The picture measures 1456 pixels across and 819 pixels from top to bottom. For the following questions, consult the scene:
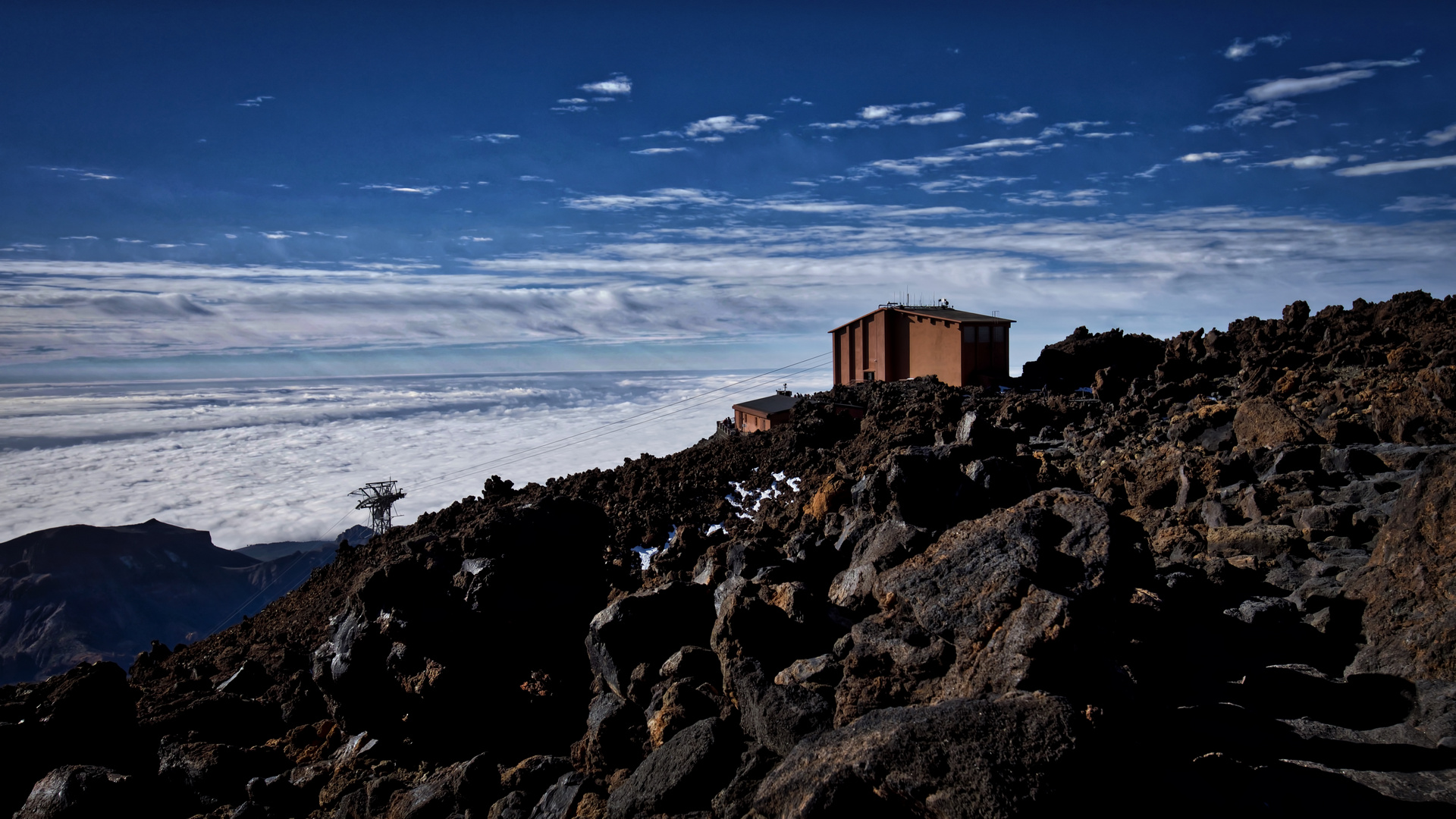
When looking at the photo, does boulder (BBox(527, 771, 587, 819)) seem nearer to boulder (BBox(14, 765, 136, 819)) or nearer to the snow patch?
boulder (BBox(14, 765, 136, 819))

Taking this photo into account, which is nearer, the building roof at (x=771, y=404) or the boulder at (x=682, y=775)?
the boulder at (x=682, y=775)

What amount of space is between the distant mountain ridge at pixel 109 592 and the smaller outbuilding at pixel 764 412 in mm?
99271

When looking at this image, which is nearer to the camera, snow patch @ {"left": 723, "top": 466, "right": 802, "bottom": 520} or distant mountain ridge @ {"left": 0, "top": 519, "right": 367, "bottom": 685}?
snow patch @ {"left": 723, "top": 466, "right": 802, "bottom": 520}

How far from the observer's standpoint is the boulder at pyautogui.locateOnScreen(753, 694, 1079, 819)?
3814mm

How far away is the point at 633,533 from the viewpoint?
16891mm

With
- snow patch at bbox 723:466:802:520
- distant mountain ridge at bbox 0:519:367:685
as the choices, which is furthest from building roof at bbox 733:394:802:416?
distant mountain ridge at bbox 0:519:367:685

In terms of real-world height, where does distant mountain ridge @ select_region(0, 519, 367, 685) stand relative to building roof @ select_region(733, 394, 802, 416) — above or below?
below

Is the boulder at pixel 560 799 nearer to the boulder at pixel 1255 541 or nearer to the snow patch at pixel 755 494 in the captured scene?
the boulder at pixel 1255 541

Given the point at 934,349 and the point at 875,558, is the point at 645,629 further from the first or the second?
the point at 934,349

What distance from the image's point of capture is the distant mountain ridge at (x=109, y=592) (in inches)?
4919

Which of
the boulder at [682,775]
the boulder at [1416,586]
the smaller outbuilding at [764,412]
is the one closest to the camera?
the boulder at [682,775]

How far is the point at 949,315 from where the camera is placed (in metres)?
34.6

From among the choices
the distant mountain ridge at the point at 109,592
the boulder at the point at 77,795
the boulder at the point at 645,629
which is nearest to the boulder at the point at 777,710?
the boulder at the point at 645,629

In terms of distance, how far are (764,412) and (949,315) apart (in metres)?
10.3
